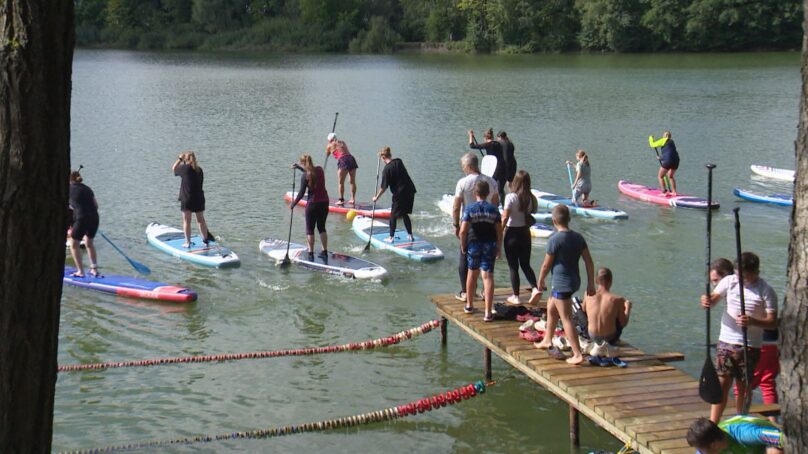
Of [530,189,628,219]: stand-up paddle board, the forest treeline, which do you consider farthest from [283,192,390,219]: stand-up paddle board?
the forest treeline

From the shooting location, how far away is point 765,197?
2059 cm

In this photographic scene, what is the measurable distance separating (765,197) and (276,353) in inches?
514

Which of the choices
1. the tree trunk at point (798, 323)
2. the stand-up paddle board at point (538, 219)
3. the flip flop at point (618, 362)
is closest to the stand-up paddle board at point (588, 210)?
the stand-up paddle board at point (538, 219)

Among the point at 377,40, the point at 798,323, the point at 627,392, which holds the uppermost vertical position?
the point at 377,40

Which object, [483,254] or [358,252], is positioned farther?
[358,252]

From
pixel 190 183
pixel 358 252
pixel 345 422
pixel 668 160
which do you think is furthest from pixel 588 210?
pixel 345 422

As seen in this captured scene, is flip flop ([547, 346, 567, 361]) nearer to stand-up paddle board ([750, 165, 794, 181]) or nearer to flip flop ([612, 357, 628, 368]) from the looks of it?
flip flop ([612, 357, 628, 368])

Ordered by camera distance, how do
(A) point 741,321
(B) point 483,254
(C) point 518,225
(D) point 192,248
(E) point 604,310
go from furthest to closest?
(D) point 192,248 → (C) point 518,225 → (B) point 483,254 → (E) point 604,310 → (A) point 741,321

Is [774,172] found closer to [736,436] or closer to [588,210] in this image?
[588,210]

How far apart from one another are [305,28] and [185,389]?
88571mm

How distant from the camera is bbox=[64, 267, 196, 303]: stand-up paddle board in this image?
1392 cm

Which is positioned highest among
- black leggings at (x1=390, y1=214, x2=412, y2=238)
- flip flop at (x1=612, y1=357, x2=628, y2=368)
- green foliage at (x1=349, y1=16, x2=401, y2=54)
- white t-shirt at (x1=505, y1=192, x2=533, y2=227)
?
green foliage at (x1=349, y1=16, x2=401, y2=54)

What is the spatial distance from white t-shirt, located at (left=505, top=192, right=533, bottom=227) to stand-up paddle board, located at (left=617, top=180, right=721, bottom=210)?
912 centimetres

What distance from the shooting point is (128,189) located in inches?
912
